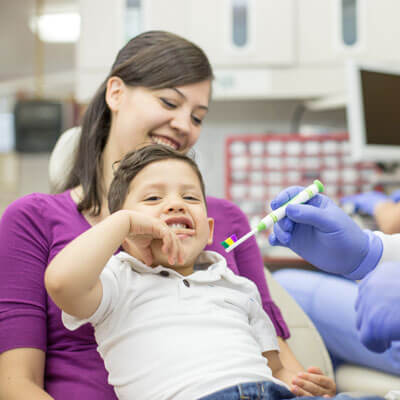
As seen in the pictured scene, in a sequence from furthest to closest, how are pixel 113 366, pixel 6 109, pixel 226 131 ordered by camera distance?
1. pixel 6 109
2. pixel 226 131
3. pixel 113 366

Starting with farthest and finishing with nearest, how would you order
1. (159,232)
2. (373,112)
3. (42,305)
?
1. (373,112)
2. (42,305)
3. (159,232)

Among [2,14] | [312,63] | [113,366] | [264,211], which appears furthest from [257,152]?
[2,14]

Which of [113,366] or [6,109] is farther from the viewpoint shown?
[6,109]

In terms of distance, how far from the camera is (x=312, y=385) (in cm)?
91

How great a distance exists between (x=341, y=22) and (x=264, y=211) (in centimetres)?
98

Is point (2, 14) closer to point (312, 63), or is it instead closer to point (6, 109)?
point (6, 109)

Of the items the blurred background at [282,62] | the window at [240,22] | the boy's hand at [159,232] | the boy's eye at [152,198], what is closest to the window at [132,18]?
the blurred background at [282,62]

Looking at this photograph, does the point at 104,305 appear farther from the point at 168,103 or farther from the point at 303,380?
the point at 168,103

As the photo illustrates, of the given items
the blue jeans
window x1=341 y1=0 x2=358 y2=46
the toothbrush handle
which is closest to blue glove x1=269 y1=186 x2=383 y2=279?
the toothbrush handle

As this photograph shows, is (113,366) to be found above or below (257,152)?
below

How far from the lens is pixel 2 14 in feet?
10.6

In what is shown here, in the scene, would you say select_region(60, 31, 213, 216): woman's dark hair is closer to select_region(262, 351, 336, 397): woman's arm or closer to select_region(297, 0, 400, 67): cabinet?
select_region(262, 351, 336, 397): woman's arm

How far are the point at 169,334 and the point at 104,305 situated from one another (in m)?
0.12

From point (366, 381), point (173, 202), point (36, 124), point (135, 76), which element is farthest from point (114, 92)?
point (36, 124)
